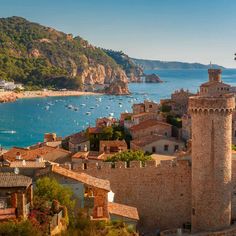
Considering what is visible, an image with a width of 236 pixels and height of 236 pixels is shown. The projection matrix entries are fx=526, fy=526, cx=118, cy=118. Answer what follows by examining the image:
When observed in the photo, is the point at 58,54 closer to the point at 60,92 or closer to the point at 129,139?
the point at 60,92

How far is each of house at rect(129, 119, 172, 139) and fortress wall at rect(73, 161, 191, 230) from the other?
1109cm

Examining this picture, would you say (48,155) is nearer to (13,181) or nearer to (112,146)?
(112,146)

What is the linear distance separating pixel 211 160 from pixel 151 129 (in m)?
12.6

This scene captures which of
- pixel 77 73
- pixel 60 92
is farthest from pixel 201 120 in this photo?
pixel 77 73

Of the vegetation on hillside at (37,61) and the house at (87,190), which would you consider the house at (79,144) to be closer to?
the house at (87,190)

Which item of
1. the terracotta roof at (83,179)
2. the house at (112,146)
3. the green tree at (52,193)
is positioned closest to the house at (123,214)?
the terracotta roof at (83,179)

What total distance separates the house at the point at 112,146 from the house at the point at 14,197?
15.0 metres

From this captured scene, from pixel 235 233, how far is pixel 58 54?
589ft

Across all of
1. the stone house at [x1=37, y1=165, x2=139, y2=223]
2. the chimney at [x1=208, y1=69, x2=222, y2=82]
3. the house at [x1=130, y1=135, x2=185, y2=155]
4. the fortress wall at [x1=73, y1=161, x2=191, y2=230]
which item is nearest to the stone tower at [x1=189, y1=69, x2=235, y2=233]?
the fortress wall at [x1=73, y1=161, x2=191, y2=230]

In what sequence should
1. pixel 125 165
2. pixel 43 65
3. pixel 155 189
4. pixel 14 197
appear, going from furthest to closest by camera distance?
1. pixel 43 65
2. pixel 155 189
3. pixel 125 165
4. pixel 14 197

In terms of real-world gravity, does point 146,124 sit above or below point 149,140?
above

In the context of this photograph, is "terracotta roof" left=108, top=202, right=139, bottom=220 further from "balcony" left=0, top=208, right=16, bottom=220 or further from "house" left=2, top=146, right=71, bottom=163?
"house" left=2, top=146, right=71, bottom=163

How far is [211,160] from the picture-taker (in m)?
16.5

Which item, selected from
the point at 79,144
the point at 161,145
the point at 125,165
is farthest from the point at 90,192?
the point at 79,144
